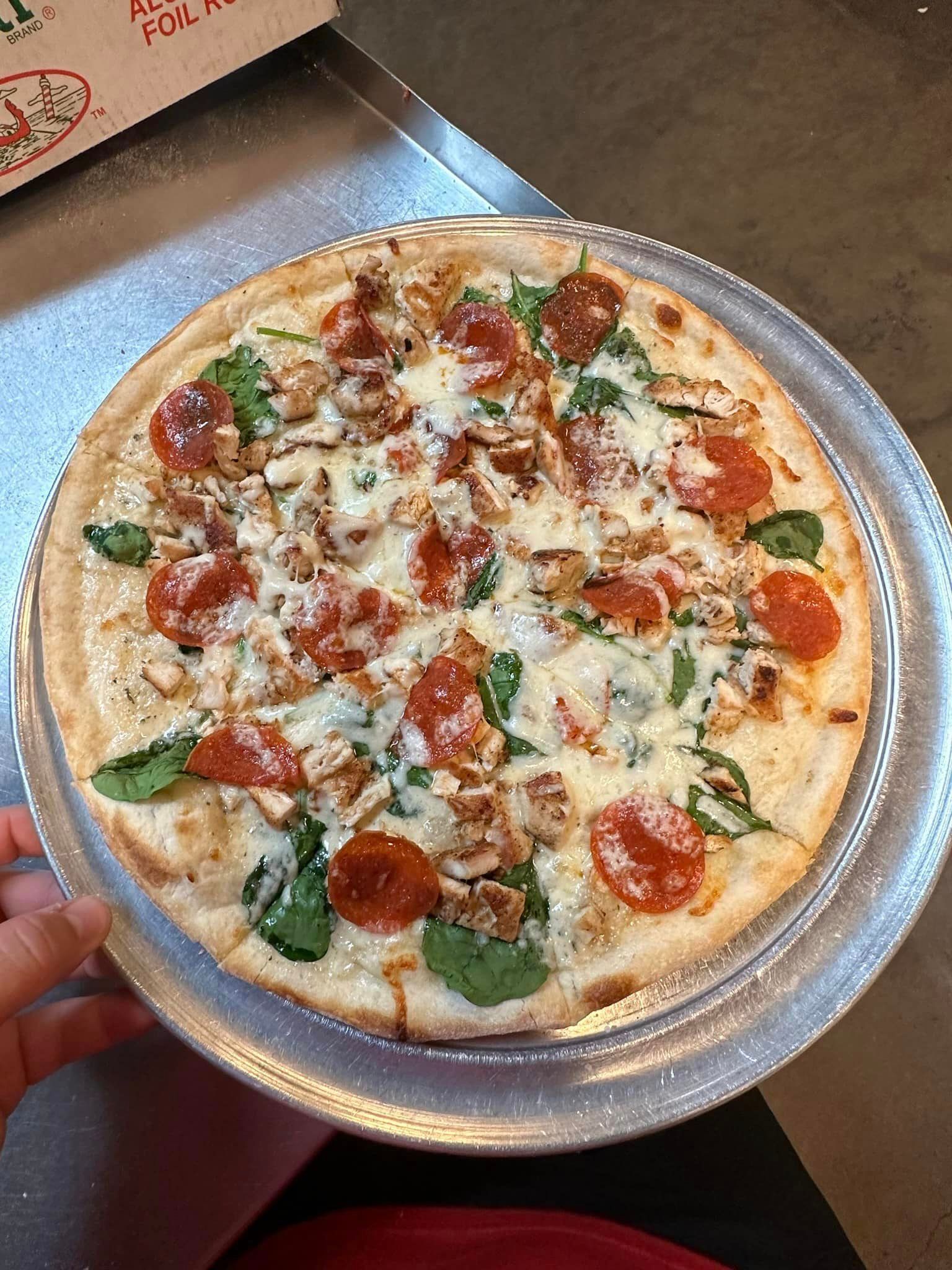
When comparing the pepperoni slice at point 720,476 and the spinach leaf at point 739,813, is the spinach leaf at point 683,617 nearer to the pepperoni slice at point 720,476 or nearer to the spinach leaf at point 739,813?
the pepperoni slice at point 720,476

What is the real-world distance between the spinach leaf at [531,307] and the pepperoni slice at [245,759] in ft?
4.03

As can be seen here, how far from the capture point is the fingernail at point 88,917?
1.63 m

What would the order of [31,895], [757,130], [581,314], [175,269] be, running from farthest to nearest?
[757,130] → [175,269] → [581,314] → [31,895]

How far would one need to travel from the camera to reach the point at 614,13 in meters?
4.02

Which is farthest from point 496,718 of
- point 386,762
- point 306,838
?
point 306,838

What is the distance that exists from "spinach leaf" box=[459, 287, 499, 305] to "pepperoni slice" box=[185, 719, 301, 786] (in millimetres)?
1320

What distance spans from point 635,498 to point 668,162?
229 cm

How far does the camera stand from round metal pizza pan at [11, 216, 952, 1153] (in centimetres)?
178

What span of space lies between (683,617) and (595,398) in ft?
2.07

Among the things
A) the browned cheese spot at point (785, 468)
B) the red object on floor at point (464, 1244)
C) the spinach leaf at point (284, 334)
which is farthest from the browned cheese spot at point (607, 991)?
the spinach leaf at point (284, 334)

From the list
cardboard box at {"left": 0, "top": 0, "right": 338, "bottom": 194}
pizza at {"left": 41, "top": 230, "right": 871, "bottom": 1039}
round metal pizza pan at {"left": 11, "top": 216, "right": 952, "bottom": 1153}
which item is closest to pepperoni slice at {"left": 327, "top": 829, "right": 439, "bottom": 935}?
pizza at {"left": 41, "top": 230, "right": 871, "bottom": 1039}

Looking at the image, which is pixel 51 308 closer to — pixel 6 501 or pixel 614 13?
pixel 6 501

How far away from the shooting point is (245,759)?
1.87m

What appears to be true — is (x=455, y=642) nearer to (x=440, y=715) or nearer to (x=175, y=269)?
(x=440, y=715)
